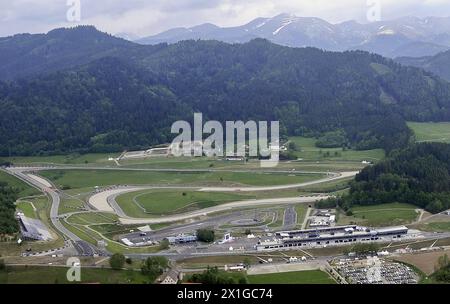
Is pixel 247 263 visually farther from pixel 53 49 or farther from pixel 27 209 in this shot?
pixel 53 49

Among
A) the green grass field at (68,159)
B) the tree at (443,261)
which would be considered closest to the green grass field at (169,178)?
the green grass field at (68,159)

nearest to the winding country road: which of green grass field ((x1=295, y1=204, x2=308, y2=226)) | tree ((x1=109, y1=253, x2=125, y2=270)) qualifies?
tree ((x1=109, y1=253, x2=125, y2=270))

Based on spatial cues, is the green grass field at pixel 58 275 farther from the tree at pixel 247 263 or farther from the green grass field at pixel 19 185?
the green grass field at pixel 19 185

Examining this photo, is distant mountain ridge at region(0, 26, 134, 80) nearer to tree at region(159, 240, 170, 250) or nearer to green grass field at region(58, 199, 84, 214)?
green grass field at region(58, 199, 84, 214)

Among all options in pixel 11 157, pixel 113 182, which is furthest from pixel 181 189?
pixel 11 157

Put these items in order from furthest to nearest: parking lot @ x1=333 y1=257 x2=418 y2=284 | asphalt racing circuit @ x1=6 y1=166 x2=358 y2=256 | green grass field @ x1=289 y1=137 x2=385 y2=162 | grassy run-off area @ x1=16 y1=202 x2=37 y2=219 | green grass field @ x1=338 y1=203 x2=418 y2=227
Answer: green grass field @ x1=289 y1=137 x2=385 y2=162 < grassy run-off area @ x1=16 y1=202 x2=37 y2=219 < green grass field @ x1=338 y1=203 x2=418 y2=227 < asphalt racing circuit @ x1=6 y1=166 x2=358 y2=256 < parking lot @ x1=333 y1=257 x2=418 y2=284

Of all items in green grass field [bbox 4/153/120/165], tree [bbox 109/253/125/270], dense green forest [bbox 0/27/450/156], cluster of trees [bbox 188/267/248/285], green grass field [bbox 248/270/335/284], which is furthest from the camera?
dense green forest [bbox 0/27/450/156]

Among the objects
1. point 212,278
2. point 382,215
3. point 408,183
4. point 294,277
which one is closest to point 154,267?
point 212,278
